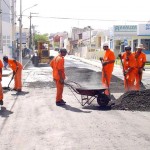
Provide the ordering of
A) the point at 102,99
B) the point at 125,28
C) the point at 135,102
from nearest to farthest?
the point at 102,99 → the point at 135,102 → the point at 125,28

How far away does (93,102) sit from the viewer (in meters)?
12.2

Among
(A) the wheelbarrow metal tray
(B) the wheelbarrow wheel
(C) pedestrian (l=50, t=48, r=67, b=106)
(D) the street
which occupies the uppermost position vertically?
(C) pedestrian (l=50, t=48, r=67, b=106)

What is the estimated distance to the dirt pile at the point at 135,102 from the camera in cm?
1105

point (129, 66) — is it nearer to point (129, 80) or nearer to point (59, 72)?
point (129, 80)

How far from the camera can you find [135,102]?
37.2 ft

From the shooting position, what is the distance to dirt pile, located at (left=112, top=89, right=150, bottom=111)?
11047 mm

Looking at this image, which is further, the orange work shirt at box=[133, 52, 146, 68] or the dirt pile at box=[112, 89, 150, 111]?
the orange work shirt at box=[133, 52, 146, 68]

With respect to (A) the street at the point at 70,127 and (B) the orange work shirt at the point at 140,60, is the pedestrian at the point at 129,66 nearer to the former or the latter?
(B) the orange work shirt at the point at 140,60

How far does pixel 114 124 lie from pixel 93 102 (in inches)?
134

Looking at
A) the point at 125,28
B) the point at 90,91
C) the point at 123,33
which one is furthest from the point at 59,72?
the point at 123,33

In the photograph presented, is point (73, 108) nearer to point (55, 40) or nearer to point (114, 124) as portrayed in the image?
point (114, 124)

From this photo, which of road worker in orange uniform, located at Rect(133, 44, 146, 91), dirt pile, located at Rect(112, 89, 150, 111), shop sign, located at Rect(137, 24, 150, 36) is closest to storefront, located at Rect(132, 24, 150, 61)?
shop sign, located at Rect(137, 24, 150, 36)

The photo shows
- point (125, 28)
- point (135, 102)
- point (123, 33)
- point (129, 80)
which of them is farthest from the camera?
point (123, 33)

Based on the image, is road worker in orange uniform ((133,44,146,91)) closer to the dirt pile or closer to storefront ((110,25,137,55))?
the dirt pile
